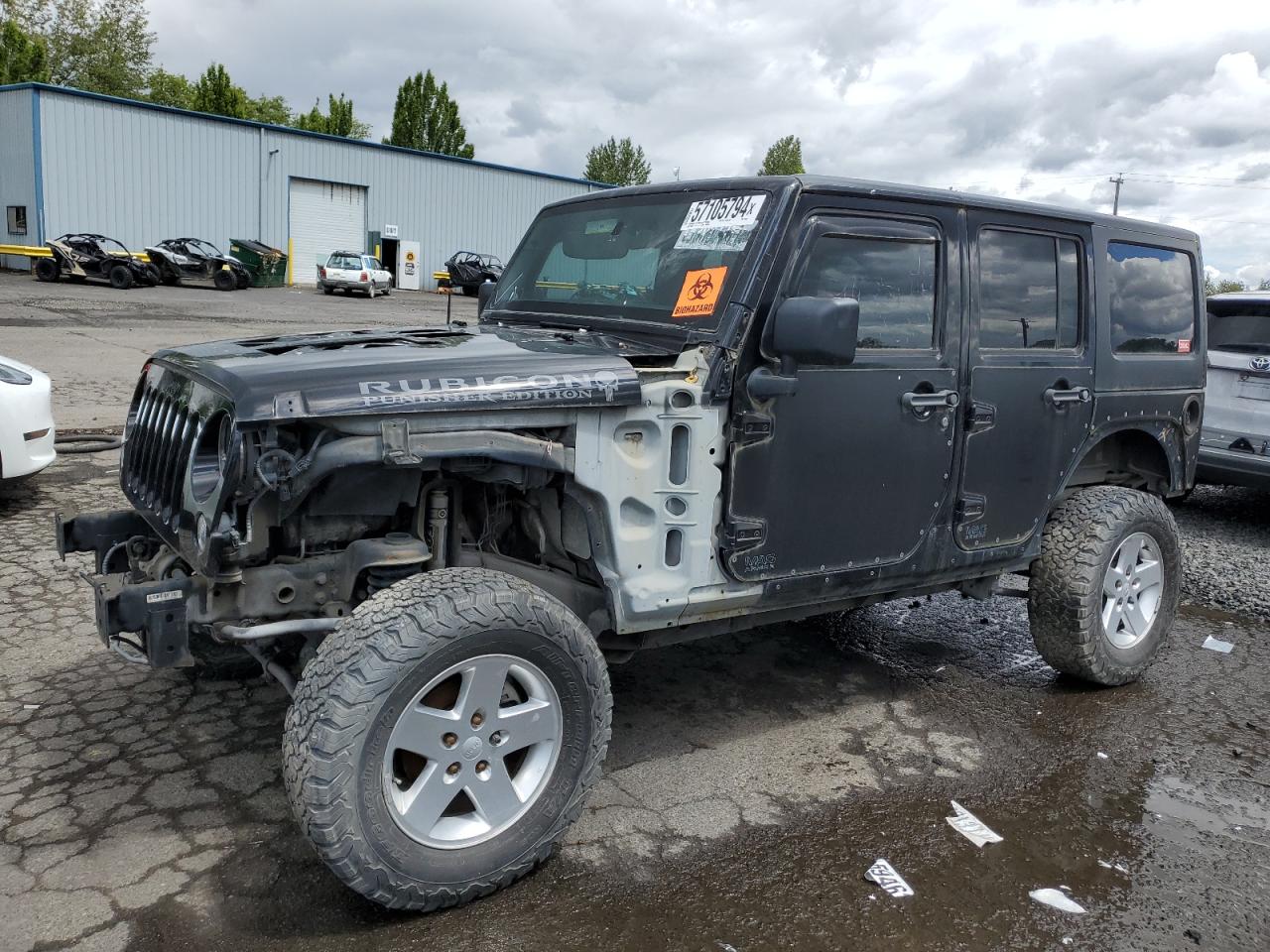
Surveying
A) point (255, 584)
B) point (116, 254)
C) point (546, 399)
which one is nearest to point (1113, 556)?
point (546, 399)

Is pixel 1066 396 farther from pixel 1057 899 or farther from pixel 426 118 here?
pixel 426 118

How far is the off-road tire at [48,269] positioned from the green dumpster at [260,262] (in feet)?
19.8

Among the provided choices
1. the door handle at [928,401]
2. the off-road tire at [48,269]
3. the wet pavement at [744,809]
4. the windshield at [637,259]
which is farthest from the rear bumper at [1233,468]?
the off-road tire at [48,269]

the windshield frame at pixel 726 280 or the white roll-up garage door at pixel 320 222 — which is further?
the white roll-up garage door at pixel 320 222

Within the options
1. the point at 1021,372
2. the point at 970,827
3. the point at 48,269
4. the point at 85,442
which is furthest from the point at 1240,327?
the point at 48,269

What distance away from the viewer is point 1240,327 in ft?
25.6

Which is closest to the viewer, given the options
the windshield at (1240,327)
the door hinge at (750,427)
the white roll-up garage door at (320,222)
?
the door hinge at (750,427)

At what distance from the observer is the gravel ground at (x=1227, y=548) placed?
6148 millimetres

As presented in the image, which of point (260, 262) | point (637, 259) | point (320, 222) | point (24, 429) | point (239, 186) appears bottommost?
point (24, 429)

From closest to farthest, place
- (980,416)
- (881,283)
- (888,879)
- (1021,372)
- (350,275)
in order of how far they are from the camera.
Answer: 1. (888,879)
2. (881,283)
3. (980,416)
4. (1021,372)
5. (350,275)

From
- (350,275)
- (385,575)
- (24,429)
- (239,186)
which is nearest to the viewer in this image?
(385,575)

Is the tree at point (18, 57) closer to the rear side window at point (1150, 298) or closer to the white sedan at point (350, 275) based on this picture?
the white sedan at point (350, 275)

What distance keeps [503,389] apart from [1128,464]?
132 inches

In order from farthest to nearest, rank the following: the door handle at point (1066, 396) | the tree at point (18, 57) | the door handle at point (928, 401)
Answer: the tree at point (18, 57), the door handle at point (1066, 396), the door handle at point (928, 401)
